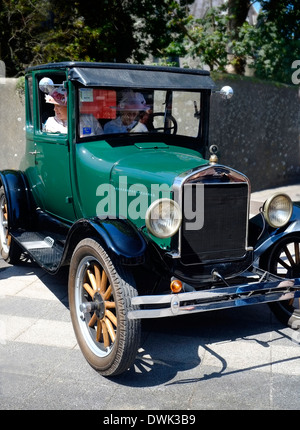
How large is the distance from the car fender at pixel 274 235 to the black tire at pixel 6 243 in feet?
8.95

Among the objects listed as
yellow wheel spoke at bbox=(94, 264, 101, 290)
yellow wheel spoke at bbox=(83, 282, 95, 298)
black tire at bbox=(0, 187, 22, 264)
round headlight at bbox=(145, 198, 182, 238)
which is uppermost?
round headlight at bbox=(145, 198, 182, 238)

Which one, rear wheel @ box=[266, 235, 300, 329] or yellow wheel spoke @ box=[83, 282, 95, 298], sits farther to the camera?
rear wheel @ box=[266, 235, 300, 329]

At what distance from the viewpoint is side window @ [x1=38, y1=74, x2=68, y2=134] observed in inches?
177

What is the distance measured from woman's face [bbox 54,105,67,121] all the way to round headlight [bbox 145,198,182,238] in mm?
1662

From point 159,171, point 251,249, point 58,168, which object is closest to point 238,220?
point 251,249

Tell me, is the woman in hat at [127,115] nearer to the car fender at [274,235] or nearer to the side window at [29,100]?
the side window at [29,100]

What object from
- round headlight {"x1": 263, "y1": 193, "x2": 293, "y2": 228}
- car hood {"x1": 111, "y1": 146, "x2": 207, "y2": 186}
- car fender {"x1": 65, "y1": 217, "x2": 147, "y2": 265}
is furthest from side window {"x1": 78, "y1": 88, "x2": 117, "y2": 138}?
round headlight {"x1": 263, "y1": 193, "x2": 293, "y2": 228}

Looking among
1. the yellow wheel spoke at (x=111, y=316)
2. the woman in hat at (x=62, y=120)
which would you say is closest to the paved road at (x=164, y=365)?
the yellow wheel spoke at (x=111, y=316)

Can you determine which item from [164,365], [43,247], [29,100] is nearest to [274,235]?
[164,365]

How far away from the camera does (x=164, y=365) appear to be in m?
3.70

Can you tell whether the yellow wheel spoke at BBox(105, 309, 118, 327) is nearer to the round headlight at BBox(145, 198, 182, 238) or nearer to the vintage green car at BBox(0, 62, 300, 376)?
the vintage green car at BBox(0, 62, 300, 376)

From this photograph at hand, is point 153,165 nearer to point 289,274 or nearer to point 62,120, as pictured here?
point 62,120

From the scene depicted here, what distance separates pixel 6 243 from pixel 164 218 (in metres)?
2.93

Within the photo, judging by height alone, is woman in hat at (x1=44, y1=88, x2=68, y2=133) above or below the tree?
below
